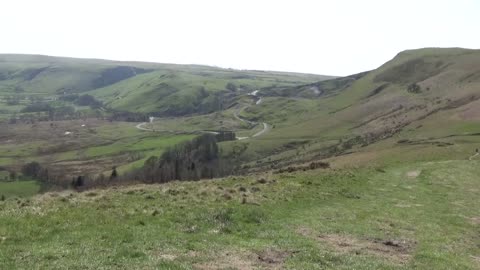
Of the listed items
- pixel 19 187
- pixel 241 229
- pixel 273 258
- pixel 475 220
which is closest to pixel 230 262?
pixel 273 258

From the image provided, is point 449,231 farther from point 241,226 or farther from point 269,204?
point 241,226

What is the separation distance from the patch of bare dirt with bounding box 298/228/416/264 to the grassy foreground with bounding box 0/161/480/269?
2.7 inches

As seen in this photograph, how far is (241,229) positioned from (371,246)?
726cm

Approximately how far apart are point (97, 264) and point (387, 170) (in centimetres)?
4949

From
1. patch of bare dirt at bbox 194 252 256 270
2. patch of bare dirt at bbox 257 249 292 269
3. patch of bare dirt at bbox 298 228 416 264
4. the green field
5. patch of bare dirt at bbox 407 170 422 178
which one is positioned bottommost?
the green field

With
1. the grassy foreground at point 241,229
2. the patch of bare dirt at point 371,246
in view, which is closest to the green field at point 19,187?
the grassy foreground at point 241,229

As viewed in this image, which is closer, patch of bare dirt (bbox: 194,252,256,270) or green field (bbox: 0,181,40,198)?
patch of bare dirt (bbox: 194,252,256,270)

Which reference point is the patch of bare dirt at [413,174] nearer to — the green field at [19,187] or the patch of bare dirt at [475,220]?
the patch of bare dirt at [475,220]

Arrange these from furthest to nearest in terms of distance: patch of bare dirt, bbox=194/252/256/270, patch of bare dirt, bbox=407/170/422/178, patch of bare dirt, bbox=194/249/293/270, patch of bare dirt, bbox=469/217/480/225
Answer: patch of bare dirt, bbox=407/170/422/178 < patch of bare dirt, bbox=469/217/480/225 < patch of bare dirt, bbox=194/249/293/270 < patch of bare dirt, bbox=194/252/256/270

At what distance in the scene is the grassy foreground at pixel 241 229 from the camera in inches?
793

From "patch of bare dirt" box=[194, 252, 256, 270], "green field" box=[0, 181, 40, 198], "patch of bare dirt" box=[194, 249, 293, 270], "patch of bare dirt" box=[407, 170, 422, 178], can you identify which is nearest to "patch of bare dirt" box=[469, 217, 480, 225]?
"patch of bare dirt" box=[194, 249, 293, 270]

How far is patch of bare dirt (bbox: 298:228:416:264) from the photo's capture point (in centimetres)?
2377

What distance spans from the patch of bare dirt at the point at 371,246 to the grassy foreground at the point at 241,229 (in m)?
0.07

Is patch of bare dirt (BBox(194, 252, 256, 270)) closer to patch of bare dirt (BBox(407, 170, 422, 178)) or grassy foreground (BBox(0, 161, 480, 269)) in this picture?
grassy foreground (BBox(0, 161, 480, 269))
